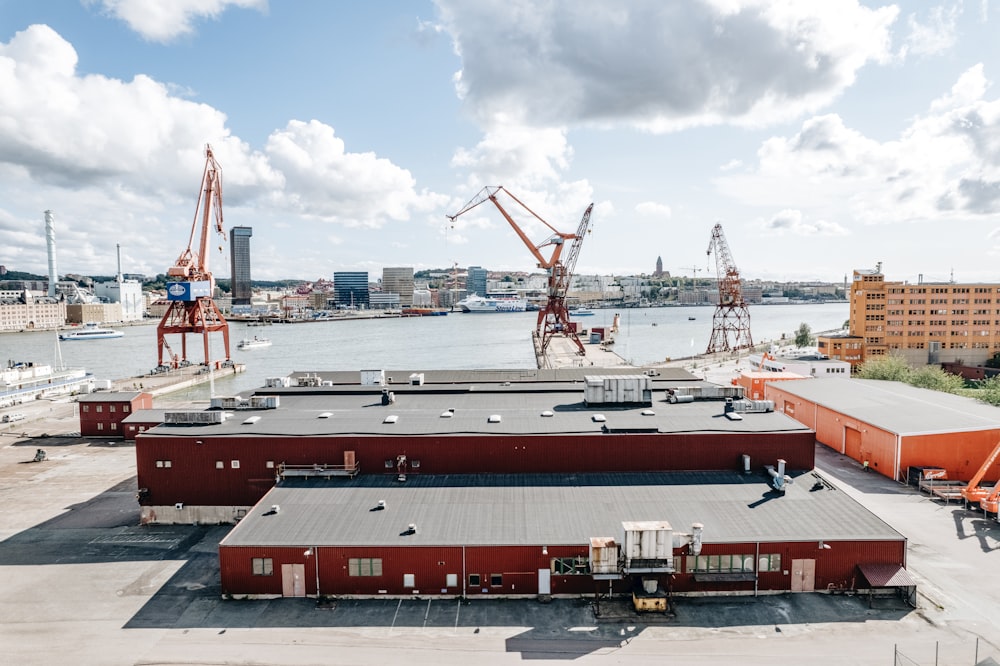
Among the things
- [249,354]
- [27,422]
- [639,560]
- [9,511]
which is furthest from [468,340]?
[639,560]

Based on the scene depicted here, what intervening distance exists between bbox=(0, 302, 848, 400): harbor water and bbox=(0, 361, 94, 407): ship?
9.72m

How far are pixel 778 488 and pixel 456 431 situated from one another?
39.3 feet

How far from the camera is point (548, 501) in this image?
19.8m

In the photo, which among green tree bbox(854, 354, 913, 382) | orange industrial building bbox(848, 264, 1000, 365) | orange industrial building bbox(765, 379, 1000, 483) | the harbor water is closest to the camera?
orange industrial building bbox(765, 379, 1000, 483)

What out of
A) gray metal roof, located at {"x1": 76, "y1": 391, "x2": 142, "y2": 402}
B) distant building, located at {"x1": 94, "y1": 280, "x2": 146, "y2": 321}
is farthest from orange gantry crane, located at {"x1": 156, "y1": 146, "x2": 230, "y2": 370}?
distant building, located at {"x1": 94, "y1": 280, "x2": 146, "y2": 321}

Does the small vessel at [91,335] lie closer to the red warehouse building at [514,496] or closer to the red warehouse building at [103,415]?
the red warehouse building at [103,415]

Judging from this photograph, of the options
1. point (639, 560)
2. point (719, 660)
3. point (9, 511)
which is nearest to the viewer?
point (719, 660)

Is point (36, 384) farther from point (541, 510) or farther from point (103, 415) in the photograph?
point (541, 510)

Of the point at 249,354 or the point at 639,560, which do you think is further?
the point at 249,354

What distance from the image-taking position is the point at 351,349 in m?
106

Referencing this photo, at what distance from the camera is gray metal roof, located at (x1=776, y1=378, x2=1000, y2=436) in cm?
2827

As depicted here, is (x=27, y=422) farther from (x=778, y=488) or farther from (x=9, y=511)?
(x=778, y=488)

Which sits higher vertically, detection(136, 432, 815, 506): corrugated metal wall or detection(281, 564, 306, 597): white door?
detection(136, 432, 815, 506): corrugated metal wall

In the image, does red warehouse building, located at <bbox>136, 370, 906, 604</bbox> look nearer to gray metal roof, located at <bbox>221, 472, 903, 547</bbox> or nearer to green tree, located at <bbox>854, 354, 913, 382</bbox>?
gray metal roof, located at <bbox>221, 472, 903, 547</bbox>
